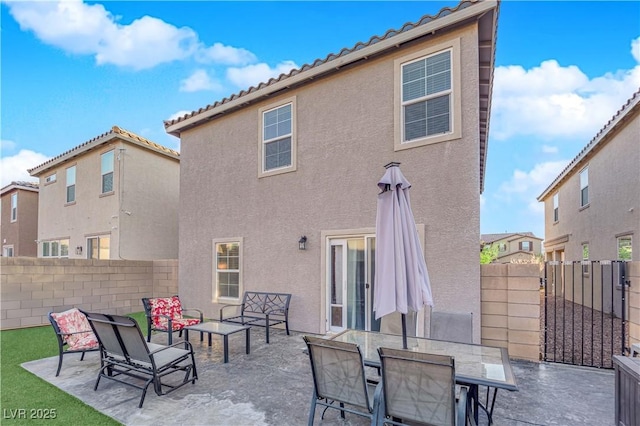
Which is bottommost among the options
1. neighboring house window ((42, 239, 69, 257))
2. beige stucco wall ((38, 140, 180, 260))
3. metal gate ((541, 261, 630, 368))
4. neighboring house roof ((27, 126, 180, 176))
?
metal gate ((541, 261, 630, 368))

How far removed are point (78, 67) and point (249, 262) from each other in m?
9.35

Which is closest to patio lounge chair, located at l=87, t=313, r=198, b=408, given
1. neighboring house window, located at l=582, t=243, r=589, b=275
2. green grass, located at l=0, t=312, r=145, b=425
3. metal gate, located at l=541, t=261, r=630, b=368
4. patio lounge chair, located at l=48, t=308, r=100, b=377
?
green grass, located at l=0, t=312, r=145, b=425

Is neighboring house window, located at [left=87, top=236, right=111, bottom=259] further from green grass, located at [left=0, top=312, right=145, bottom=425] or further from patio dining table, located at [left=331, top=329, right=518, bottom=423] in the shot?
patio dining table, located at [left=331, top=329, right=518, bottom=423]

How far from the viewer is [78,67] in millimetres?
11328

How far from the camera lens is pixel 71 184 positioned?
599 inches

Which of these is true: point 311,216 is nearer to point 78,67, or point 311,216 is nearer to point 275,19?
point 275,19

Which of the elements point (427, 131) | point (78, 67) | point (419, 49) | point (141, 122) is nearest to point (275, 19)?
point (419, 49)

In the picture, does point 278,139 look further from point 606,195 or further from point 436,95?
point 606,195

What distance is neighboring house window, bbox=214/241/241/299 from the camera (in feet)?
Result: 31.4

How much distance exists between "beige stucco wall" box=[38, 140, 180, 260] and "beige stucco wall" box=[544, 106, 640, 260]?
16936 mm

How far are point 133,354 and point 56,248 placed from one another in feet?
50.2

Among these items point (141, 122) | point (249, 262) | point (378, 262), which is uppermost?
point (141, 122)

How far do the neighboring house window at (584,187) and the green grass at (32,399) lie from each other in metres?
18.3

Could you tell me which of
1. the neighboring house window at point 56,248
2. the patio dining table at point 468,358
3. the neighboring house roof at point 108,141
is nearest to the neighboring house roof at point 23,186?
the neighboring house roof at point 108,141
